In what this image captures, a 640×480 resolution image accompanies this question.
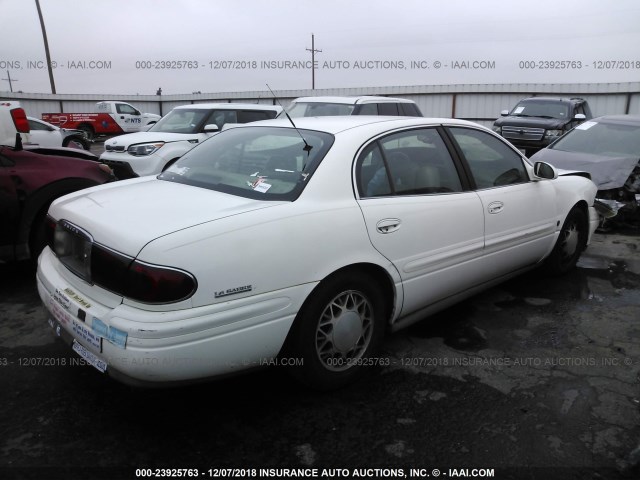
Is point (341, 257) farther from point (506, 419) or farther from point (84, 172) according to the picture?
point (84, 172)

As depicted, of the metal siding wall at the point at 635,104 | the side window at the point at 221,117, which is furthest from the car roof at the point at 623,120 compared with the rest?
the metal siding wall at the point at 635,104

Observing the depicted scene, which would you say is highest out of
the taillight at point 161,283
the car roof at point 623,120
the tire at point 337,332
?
the car roof at point 623,120

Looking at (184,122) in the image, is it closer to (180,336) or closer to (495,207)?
(495,207)

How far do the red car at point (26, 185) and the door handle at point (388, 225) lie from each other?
314 cm

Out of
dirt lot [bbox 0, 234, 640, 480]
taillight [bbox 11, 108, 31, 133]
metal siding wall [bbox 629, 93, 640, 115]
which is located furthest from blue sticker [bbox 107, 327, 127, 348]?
metal siding wall [bbox 629, 93, 640, 115]

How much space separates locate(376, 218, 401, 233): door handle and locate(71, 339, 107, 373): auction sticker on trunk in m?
1.57

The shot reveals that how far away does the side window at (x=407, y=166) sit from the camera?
122 inches

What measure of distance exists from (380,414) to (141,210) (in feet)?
5.40

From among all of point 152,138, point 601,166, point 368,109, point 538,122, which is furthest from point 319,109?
point 538,122

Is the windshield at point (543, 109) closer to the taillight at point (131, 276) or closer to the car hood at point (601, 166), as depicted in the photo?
the car hood at point (601, 166)

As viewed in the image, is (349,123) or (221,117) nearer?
(349,123)

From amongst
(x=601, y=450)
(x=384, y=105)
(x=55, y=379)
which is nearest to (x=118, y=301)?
(x=55, y=379)

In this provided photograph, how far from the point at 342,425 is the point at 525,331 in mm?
1792

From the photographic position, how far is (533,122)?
12594mm
